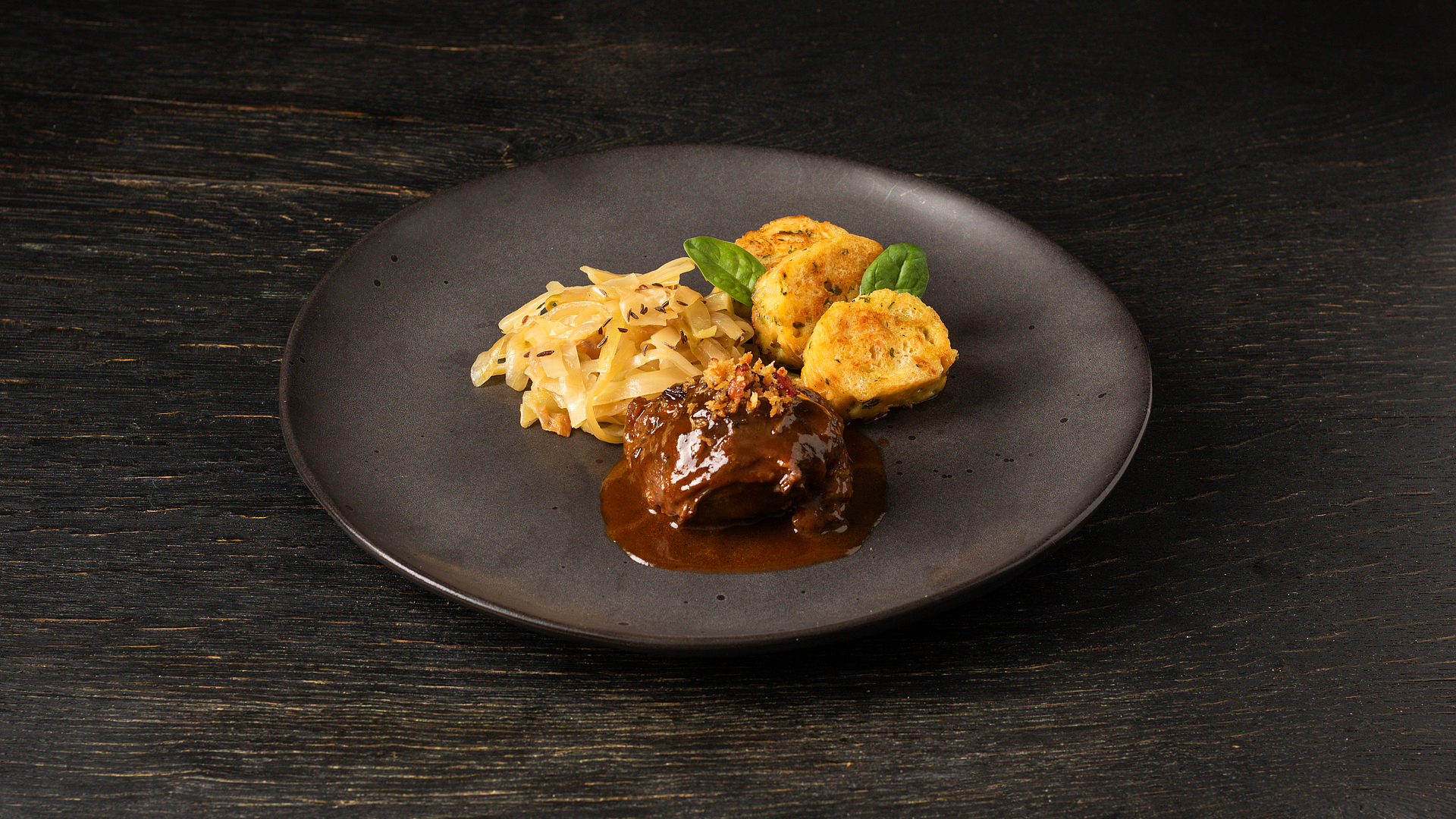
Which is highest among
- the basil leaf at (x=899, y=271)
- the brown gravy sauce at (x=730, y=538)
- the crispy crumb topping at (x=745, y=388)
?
the basil leaf at (x=899, y=271)

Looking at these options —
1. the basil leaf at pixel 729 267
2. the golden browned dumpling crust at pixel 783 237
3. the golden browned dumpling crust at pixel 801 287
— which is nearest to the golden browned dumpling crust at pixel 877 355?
the golden browned dumpling crust at pixel 801 287

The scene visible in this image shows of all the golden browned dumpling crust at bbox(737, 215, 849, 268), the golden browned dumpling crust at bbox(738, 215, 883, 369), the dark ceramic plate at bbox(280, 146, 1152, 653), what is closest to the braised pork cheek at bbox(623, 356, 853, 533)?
the dark ceramic plate at bbox(280, 146, 1152, 653)

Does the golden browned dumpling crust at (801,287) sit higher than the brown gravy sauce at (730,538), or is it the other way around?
the golden browned dumpling crust at (801,287)

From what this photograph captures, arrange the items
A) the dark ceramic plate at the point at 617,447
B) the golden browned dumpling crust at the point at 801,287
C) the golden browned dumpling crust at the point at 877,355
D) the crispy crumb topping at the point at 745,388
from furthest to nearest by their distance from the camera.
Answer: the golden browned dumpling crust at the point at 801,287 → the golden browned dumpling crust at the point at 877,355 → the crispy crumb topping at the point at 745,388 → the dark ceramic plate at the point at 617,447

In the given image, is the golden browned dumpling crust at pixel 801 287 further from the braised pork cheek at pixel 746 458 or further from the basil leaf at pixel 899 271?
the braised pork cheek at pixel 746 458

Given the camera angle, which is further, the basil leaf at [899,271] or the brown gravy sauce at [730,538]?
the basil leaf at [899,271]

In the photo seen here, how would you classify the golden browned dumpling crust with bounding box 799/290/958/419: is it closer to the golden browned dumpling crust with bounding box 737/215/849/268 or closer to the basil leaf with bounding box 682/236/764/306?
the basil leaf with bounding box 682/236/764/306

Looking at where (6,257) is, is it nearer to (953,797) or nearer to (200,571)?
(200,571)

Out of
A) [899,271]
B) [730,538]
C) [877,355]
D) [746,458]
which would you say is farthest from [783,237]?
[730,538]
